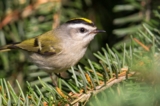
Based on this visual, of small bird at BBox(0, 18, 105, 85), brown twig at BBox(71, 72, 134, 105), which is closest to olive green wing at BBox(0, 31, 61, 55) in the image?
small bird at BBox(0, 18, 105, 85)

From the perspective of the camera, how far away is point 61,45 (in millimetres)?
2566

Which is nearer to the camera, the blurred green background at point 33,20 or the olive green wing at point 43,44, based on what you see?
the blurred green background at point 33,20


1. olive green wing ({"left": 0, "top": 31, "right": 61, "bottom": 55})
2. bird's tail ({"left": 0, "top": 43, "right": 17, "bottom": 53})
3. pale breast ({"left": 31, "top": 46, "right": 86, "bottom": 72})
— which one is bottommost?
pale breast ({"left": 31, "top": 46, "right": 86, "bottom": 72})

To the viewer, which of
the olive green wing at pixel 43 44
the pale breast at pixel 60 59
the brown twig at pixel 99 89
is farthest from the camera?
the olive green wing at pixel 43 44

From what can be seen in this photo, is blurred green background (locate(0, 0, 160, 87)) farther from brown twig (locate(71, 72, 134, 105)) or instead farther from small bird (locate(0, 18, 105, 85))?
brown twig (locate(71, 72, 134, 105))

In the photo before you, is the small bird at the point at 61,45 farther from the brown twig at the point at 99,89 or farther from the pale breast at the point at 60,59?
the brown twig at the point at 99,89

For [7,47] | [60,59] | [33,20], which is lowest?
[60,59]

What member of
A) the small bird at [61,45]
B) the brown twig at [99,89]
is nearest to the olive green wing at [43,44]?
the small bird at [61,45]

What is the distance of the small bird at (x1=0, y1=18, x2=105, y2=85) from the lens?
2.37 m

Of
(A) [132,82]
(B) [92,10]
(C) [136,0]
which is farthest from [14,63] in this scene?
(A) [132,82]

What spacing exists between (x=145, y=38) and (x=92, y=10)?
3.09 ft

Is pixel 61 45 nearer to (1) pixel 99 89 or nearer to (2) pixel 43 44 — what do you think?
(2) pixel 43 44

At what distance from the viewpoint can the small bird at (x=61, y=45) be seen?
7.79 ft

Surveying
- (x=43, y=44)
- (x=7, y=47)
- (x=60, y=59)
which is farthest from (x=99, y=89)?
(x=43, y=44)
